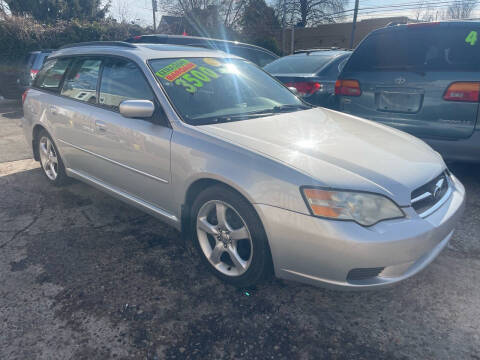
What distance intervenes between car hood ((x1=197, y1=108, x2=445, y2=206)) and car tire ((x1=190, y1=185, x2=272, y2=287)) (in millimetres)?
373

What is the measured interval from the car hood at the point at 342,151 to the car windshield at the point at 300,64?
2676 millimetres

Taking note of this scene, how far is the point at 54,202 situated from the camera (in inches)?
150

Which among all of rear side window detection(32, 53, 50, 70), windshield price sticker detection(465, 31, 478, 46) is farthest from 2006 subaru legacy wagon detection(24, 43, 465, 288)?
rear side window detection(32, 53, 50, 70)

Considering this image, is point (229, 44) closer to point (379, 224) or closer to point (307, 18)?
point (379, 224)

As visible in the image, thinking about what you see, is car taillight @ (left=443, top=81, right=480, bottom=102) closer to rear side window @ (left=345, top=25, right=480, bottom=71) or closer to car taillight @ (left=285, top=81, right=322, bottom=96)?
rear side window @ (left=345, top=25, right=480, bottom=71)

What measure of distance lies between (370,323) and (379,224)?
2.10 ft

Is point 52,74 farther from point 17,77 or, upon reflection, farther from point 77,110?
point 17,77

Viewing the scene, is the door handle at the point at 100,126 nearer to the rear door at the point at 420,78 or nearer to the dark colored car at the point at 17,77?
the rear door at the point at 420,78

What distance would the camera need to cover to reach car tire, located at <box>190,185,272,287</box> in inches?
85.7

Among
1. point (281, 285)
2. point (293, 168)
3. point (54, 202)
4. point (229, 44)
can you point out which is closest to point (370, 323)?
point (281, 285)

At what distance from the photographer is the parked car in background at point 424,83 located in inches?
134

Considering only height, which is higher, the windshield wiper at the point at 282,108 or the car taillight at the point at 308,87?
the car taillight at the point at 308,87

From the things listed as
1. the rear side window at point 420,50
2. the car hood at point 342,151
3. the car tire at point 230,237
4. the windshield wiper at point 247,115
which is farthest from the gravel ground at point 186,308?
the rear side window at point 420,50

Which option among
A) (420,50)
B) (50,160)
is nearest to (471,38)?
(420,50)
